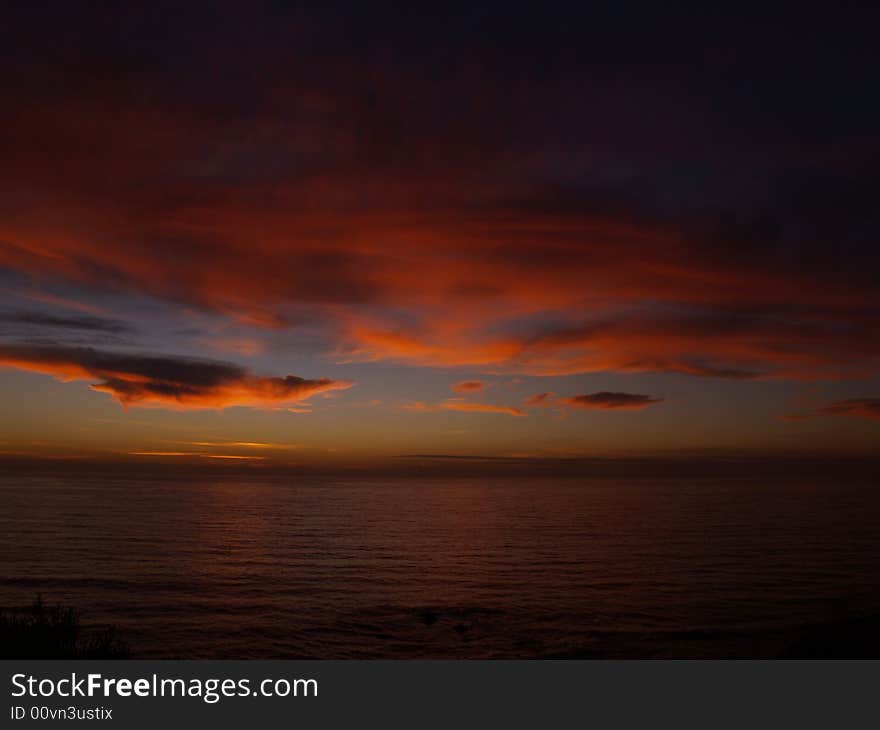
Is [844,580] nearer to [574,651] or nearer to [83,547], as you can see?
[574,651]

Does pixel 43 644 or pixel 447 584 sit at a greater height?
pixel 43 644

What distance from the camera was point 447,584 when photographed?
1608 inches

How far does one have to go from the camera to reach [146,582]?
131ft

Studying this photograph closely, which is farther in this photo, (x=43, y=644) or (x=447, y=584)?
(x=447, y=584)

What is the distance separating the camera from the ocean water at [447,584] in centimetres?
2789

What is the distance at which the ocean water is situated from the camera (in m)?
27.9

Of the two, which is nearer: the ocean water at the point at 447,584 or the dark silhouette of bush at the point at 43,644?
the dark silhouette of bush at the point at 43,644

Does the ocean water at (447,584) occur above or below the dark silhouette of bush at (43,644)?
below

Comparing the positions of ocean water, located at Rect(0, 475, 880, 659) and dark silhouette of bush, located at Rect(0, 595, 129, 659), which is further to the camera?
ocean water, located at Rect(0, 475, 880, 659)

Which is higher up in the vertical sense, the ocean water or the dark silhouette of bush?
the dark silhouette of bush

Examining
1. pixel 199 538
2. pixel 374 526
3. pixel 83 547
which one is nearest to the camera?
pixel 83 547

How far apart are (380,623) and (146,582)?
1840cm

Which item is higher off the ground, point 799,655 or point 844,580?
point 799,655

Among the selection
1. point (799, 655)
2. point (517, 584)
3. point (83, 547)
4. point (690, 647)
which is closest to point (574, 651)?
point (690, 647)
